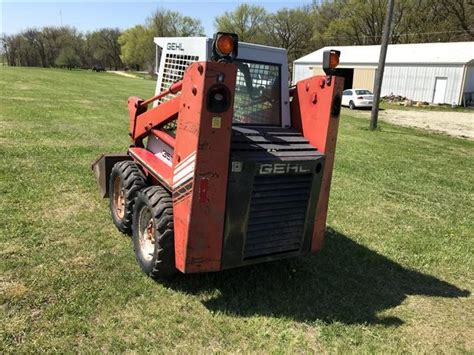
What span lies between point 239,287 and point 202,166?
1283 mm

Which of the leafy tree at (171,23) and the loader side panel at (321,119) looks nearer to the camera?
the loader side panel at (321,119)

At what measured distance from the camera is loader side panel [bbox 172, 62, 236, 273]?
127 inches

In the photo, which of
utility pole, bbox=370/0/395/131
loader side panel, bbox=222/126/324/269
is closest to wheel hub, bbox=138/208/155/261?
loader side panel, bbox=222/126/324/269

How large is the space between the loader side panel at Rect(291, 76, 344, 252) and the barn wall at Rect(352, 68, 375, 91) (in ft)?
113

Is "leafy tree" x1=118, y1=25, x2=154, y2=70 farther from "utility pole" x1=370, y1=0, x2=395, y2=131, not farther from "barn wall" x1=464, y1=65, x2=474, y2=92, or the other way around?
"utility pole" x1=370, y1=0, x2=395, y2=131

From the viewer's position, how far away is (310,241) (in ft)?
13.1

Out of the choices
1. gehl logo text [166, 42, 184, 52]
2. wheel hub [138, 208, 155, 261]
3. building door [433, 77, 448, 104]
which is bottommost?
wheel hub [138, 208, 155, 261]

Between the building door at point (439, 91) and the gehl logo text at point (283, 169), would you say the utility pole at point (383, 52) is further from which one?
the building door at point (439, 91)

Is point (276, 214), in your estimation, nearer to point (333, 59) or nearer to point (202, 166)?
point (202, 166)

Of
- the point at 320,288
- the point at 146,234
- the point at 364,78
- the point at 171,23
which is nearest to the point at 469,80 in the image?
the point at 364,78

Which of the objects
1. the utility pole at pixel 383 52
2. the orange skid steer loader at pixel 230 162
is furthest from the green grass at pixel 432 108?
the orange skid steer loader at pixel 230 162

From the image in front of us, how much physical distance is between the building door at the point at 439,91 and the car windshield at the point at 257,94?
32.0 meters

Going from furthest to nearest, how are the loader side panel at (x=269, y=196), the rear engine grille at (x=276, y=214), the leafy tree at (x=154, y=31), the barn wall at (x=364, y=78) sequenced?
1. the leafy tree at (x=154, y=31)
2. the barn wall at (x=364, y=78)
3. the rear engine grille at (x=276, y=214)
4. the loader side panel at (x=269, y=196)

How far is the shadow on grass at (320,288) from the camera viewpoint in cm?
371
